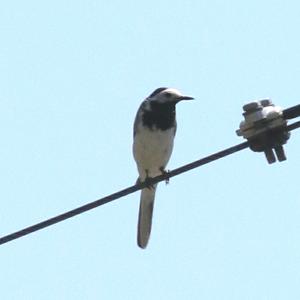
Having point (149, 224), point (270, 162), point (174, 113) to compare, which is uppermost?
point (174, 113)

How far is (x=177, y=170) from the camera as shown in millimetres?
7520

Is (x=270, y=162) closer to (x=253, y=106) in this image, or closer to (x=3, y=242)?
(x=253, y=106)

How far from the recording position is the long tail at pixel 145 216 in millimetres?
11586

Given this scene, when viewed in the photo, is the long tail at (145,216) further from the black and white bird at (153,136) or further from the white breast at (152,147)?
the white breast at (152,147)

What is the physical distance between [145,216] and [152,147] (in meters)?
0.86

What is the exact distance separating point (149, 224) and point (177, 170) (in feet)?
14.2

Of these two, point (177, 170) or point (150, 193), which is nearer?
point (177, 170)

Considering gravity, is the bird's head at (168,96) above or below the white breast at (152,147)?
above

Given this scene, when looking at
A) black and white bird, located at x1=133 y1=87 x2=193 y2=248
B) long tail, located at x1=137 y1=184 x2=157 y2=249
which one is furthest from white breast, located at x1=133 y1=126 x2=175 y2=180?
long tail, located at x1=137 y1=184 x2=157 y2=249

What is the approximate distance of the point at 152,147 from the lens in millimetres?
11469

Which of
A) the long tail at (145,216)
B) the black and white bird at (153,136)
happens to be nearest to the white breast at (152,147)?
the black and white bird at (153,136)

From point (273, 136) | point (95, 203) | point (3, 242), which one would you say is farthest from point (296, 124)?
point (3, 242)

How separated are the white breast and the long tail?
1.50 feet

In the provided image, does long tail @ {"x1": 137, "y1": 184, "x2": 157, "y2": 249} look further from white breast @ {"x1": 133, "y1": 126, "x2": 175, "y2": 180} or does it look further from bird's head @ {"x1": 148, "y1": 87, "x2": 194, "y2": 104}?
bird's head @ {"x1": 148, "y1": 87, "x2": 194, "y2": 104}
